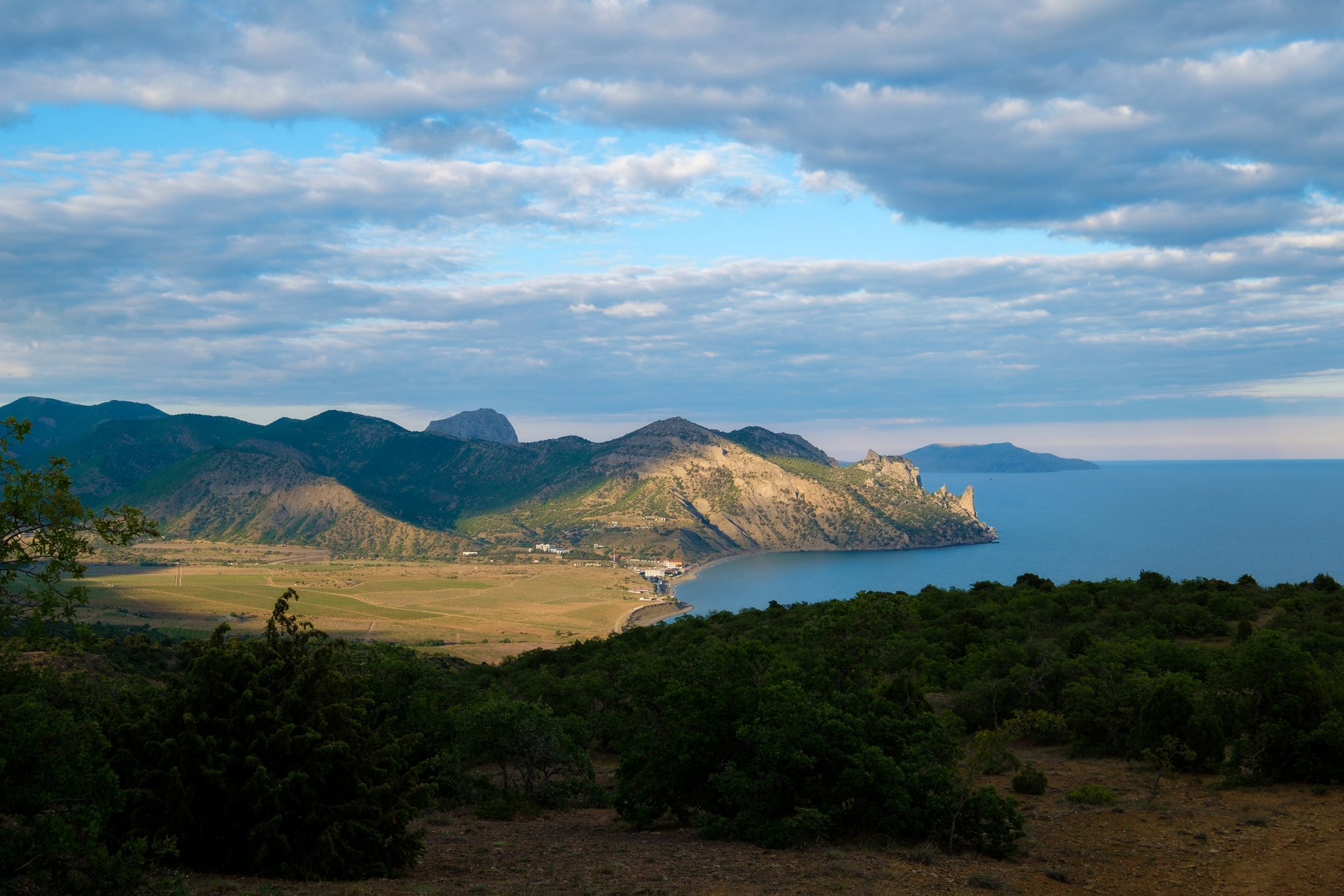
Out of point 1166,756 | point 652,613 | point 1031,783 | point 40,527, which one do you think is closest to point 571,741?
point 1031,783

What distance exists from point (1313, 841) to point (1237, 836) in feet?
4.12

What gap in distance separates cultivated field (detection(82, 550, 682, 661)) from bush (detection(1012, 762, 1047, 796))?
87.7 metres

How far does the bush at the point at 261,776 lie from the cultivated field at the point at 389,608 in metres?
90.6

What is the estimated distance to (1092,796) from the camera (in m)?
21.0

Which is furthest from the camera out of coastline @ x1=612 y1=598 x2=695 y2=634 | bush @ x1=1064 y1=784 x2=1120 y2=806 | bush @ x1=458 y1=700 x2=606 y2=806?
coastline @ x1=612 y1=598 x2=695 y2=634

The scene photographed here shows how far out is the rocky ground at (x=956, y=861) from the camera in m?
14.1

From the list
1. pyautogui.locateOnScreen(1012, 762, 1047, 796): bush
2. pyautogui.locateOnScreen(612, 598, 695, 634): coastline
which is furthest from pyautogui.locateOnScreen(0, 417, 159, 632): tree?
pyautogui.locateOnScreen(612, 598, 695, 634): coastline

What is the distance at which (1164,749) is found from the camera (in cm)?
2262

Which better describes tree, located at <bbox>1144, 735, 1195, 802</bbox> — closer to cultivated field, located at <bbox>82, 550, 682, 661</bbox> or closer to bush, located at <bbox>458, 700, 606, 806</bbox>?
bush, located at <bbox>458, 700, 606, 806</bbox>

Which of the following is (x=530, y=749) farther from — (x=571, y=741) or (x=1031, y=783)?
(x=1031, y=783)

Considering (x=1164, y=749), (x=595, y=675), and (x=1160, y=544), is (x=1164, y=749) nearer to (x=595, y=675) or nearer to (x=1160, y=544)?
(x=595, y=675)

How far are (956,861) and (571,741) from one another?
13.3 m

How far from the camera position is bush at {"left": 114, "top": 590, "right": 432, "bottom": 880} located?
14.3 metres

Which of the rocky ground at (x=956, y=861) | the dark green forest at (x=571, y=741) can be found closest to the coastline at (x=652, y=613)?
the dark green forest at (x=571, y=741)
